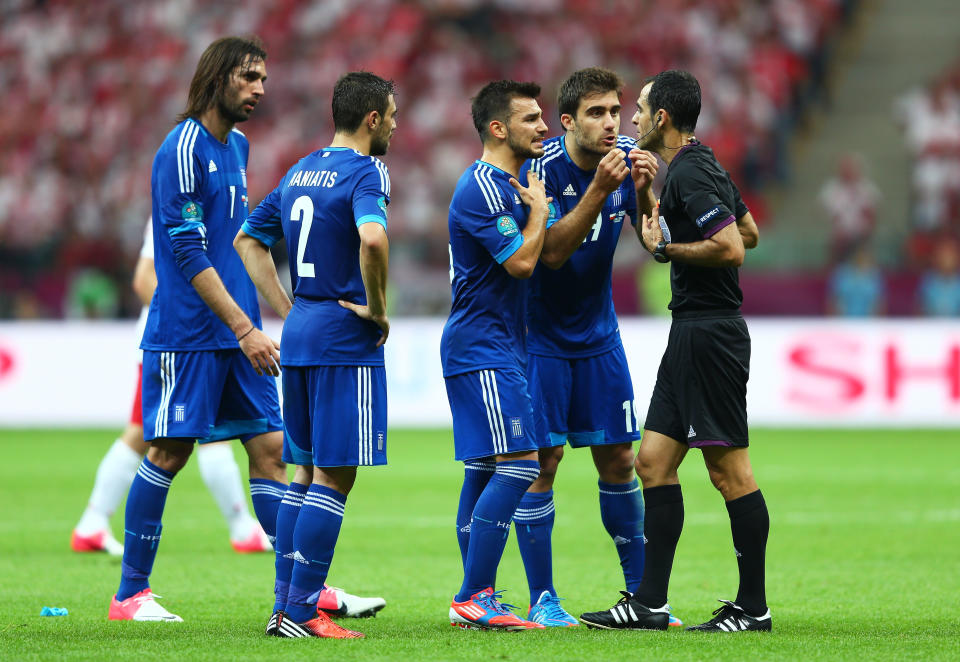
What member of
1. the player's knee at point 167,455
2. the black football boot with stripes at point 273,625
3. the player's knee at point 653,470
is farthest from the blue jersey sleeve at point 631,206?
the black football boot with stripes at point 273,625

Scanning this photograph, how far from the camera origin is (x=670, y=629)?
5.56m

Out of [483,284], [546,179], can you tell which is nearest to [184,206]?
[483,284]

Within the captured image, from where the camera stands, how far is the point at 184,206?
6004 mm

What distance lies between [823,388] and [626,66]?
783 centimetres

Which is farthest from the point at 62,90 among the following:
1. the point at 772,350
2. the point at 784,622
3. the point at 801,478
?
the point at 784,622

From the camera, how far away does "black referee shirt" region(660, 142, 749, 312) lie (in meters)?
5.45

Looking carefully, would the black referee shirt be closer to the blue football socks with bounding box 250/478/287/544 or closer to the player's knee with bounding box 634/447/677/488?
the player's knee with bounding box 634/447/677/488

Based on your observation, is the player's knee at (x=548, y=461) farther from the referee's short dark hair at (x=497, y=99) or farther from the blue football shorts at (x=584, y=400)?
the referee's short dark hair at (x=497, y=99)

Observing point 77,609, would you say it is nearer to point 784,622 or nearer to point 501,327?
point 501,327

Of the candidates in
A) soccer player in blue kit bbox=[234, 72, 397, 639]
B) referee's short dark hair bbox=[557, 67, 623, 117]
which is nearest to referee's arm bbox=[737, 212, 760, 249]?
referee's short dark hair bbox=[557, 67, 623, 117]

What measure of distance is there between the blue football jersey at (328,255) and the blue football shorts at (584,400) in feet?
3.03

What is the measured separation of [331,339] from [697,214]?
1558 millimetres

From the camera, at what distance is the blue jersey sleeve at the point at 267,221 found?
5.83 m

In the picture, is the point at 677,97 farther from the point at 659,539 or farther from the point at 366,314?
the point at 659,539
